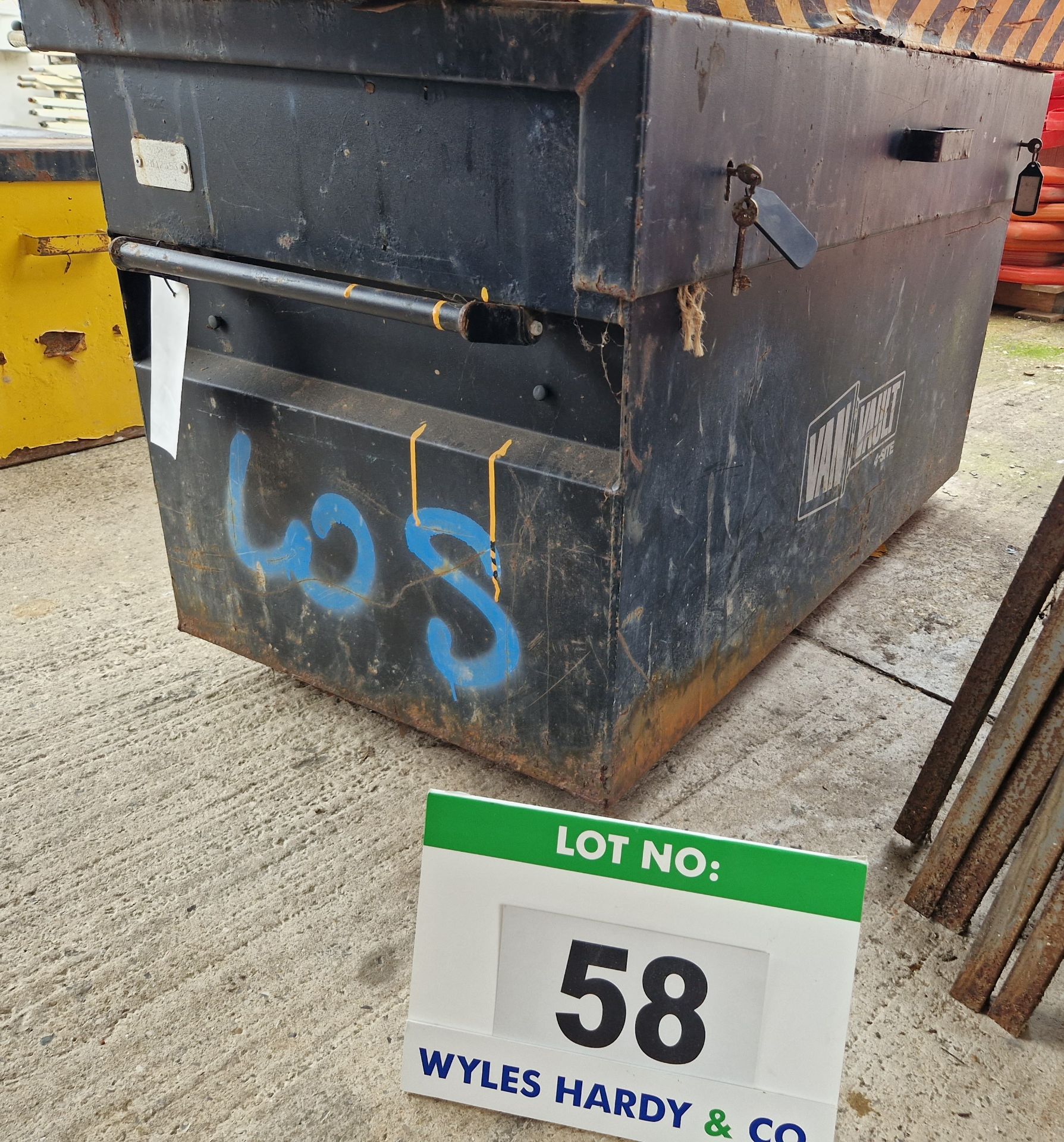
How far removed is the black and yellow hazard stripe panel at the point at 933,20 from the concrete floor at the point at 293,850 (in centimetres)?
125

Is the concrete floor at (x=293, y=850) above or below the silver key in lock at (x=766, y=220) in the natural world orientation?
below

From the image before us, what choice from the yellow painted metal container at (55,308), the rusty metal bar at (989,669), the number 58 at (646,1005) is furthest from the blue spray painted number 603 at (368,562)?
the yellow painted metal container at (55,308)

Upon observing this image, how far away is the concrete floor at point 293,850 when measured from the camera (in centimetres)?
125

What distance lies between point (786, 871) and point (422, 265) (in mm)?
955

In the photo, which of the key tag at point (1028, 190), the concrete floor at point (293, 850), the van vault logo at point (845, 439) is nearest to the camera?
the concrete floor at point (293, 850)

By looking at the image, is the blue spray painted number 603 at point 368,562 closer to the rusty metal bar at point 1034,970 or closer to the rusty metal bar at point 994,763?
the rusty metal bar at point 994,763

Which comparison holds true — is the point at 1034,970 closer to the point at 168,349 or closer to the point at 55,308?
the point at 168,349

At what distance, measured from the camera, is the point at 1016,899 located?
52.4 inches

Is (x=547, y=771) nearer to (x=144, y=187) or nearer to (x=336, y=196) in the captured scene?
(x=336, y=196)

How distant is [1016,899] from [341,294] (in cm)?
128

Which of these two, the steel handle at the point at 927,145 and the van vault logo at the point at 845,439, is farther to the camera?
the van vault logo at the point at 845,439

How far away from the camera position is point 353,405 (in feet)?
5.31

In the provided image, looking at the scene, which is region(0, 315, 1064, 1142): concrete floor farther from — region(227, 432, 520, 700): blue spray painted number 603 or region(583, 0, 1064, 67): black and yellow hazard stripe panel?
region(583, 0, 1064, 67): black and yellow hazard stripe panel

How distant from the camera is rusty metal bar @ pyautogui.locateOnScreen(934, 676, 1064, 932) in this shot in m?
1.35
